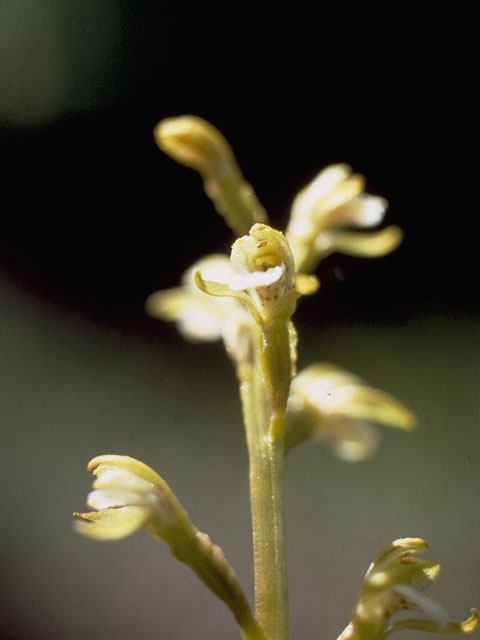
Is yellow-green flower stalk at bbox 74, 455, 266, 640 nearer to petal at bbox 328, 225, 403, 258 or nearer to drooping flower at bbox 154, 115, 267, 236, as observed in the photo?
drooping flower at bbox 154, 115, 267, 236

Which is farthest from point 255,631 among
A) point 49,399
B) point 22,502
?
point 49,399

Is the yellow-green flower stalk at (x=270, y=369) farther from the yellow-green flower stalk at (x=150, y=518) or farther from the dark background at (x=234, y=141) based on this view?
the dark background at (x=234, y=141)

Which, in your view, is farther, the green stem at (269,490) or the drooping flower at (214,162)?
the drooping flower at (214,162)

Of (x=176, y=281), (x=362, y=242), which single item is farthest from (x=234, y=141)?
(x=362, y=242)

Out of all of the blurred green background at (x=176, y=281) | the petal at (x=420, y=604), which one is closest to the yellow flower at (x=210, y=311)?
the petal at (x=420, y=604)

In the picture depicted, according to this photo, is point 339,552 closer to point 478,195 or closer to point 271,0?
point 478,195

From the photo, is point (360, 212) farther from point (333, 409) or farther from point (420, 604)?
point (420, 604)

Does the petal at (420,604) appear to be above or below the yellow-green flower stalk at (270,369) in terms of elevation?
below

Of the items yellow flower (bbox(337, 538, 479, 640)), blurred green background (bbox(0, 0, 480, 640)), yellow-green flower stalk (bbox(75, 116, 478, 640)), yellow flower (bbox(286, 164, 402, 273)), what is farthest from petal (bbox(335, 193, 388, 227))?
blurred green background (bbox(0, 0, 480, 640))
